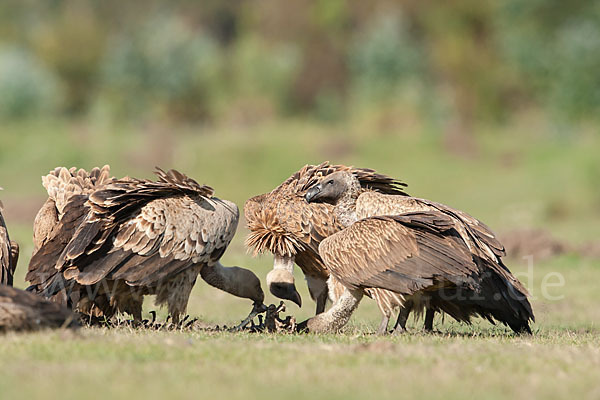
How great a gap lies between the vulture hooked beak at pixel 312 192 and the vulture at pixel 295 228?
11 cm

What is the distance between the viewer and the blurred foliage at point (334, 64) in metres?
36.9

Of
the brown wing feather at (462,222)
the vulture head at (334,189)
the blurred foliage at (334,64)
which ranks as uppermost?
the blurred foliage at (334,64)

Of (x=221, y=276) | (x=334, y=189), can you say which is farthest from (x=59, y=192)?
(x=334, y=189)

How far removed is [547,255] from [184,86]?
1167 inches

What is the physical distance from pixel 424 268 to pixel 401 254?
27cm

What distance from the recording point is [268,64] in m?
40.8

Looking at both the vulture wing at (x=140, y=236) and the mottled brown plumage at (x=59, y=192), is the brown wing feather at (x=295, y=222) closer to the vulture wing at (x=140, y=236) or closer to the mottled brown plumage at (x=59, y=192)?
the vulture wing at (x=140, y=236)

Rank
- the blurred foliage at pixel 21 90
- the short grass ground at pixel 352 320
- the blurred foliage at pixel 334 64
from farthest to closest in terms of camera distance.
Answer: the blurred foliage at pixel 334 64
the blurred foliage at pixel 21 90
the short grass ground at pixel 352 320

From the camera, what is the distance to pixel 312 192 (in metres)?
9.20

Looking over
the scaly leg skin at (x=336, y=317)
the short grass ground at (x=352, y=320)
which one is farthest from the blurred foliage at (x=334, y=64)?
the scaly leg skin at (x=336, y=317)

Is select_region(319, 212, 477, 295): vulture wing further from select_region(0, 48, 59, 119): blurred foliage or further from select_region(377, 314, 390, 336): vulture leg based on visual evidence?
select_region(0, 48, 59, 119): blurred foliage

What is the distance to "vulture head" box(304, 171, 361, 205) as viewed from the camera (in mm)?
9195

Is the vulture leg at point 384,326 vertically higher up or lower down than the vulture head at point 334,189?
lower down

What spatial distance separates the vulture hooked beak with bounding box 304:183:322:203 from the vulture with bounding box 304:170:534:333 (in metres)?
0.75
